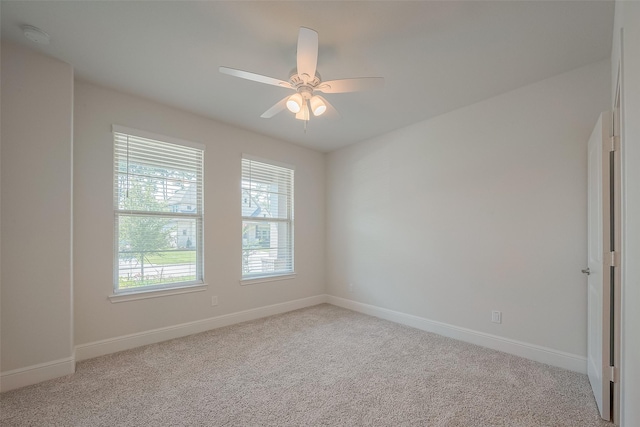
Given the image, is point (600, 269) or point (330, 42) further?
point (330, 42)

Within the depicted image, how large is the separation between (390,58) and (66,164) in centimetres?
281

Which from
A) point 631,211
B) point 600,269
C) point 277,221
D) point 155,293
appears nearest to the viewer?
point 631,211

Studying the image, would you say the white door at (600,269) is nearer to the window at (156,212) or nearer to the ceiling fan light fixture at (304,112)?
the ceiling fan light fixture at (304,112)

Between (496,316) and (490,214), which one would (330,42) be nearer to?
(490,214)

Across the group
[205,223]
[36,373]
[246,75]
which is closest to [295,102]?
[246,75]

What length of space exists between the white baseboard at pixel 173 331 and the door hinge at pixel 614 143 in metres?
3.85

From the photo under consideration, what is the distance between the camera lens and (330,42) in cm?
219

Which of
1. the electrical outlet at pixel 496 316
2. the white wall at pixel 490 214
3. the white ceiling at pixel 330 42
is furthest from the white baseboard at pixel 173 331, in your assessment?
the electrical outlet at pixel 496 316

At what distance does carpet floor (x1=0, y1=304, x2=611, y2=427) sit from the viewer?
1.91m

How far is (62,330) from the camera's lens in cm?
246

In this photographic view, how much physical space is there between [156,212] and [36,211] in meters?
1.00

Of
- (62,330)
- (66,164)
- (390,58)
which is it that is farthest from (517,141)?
(62,330)

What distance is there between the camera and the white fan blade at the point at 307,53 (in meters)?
1.71

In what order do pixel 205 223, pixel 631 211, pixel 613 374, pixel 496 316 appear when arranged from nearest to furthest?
pixel 631 211 → pixel 613 374 → pixel 496 316 → pixel 205 223
